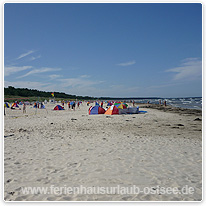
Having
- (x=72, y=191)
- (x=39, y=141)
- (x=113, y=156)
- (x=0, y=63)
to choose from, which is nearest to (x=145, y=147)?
(x=113, y=156)

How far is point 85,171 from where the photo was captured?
3.97m

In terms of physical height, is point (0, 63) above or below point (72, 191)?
above

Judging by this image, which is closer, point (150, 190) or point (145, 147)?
point (150, 190)

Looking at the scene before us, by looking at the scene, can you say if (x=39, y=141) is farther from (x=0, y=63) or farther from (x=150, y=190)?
(x=150, y=190)

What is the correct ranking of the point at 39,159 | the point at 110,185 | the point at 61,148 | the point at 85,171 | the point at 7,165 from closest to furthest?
the point at 110,185 < the point at 85,171 < the point at 7,165 < the point at 39,159 < the point at 61,148

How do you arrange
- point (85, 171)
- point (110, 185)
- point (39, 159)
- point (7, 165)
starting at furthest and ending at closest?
1. point (39, 159)
2. point (7, 165)
3. point (85, 171)
4. point (110, 185)

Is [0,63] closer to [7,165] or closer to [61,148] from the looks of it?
[7,165]

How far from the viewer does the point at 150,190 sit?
3193mm

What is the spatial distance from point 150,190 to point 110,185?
820 mm

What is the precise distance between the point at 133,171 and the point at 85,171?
121 cm

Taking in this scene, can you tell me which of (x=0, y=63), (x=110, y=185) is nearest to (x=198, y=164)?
(x=110, y=185)

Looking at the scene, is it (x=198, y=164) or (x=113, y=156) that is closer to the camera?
(x=198, y=164)

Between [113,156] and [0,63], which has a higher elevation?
[0,63]

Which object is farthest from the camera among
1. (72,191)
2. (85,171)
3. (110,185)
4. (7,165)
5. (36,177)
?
(7,165)
